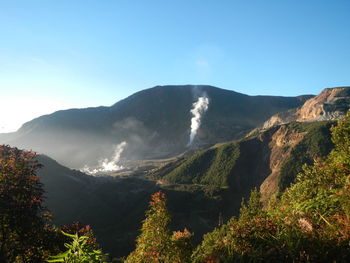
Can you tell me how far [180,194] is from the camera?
263 ft

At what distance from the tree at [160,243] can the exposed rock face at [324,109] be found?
119 m

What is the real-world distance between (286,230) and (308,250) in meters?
0.47

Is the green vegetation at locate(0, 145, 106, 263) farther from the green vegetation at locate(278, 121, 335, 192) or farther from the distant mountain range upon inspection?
the green vegetation at locate(278, 121, 335, 192)

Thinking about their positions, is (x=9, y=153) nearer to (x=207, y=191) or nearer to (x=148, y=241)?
(x=148, y=241)

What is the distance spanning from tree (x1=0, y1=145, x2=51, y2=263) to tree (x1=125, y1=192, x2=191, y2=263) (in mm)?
3431

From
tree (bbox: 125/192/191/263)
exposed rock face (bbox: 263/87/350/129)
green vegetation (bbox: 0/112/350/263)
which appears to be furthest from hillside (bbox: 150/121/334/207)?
tree (bbox: 125/192/191/263)

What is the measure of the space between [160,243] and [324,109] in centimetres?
13288

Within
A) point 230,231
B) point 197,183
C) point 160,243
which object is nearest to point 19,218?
point 160,243

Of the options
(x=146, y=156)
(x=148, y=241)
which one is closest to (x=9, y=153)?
(x=148, y=241)

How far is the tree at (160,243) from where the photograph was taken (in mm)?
5809

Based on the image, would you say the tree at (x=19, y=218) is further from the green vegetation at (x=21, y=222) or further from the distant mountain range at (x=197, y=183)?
the distant mountain range at (x=197, y=183)

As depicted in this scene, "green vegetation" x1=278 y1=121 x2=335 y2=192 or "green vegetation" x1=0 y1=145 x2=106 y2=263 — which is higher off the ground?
"green vegetation" x1=0 y1=145 x2=106 y2=263

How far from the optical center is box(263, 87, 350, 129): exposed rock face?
372 feet

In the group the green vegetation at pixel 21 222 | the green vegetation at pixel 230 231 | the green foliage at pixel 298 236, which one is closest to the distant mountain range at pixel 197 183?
the green vegetation at pixel 21 222
